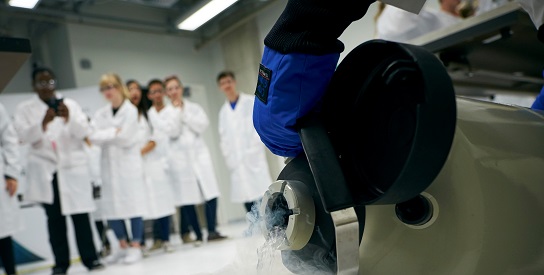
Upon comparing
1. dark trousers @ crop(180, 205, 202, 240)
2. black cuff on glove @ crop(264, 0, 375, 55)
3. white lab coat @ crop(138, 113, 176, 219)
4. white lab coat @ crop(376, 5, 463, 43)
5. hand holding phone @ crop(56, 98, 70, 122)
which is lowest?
dark trousers @ crop(180, 205, 202, 240)

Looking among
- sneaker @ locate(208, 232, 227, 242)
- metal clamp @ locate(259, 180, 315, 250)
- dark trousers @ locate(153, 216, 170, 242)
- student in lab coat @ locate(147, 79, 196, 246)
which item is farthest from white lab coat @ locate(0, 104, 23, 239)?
metal clamp @ locate(259, 180, 315, 250)

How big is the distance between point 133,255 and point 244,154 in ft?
3.63

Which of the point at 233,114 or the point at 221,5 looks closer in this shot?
the point at 233,114

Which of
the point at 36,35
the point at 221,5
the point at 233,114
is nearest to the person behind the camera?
the point at 233,114

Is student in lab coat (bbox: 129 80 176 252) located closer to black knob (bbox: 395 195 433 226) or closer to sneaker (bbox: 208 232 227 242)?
sneaker (bbox: 208 232 227 242)

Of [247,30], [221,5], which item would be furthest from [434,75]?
[247,30]

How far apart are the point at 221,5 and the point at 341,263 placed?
167 inches

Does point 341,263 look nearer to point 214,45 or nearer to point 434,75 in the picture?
point 434,75

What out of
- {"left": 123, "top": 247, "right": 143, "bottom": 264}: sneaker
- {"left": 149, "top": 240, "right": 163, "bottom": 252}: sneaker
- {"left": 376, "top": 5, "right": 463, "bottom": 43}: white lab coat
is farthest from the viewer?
{"left": 149, "top": 240, "right": 163, "bottom": 252}: sneaker

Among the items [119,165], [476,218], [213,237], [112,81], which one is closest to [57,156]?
[119,165]

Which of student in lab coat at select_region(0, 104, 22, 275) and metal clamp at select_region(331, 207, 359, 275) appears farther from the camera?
student in lab coat at select_region(0, 104, 22, 275)

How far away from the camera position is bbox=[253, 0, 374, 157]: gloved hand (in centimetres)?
38

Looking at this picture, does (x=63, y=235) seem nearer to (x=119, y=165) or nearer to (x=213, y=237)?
(x=119, y=165)

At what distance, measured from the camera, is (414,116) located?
1.12 ft
